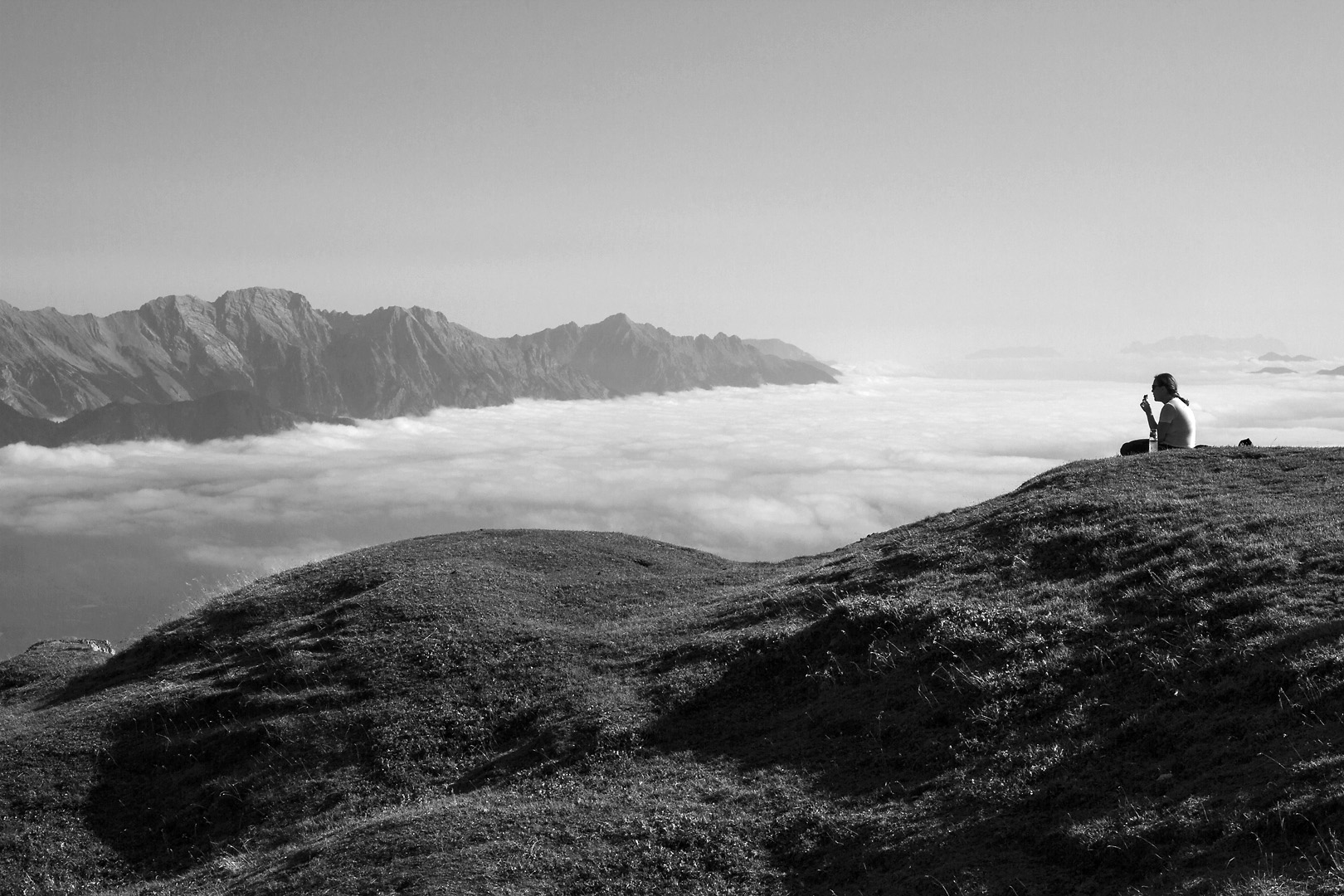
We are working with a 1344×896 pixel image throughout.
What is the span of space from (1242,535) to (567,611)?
1907 cm

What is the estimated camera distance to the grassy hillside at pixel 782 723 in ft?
42.0

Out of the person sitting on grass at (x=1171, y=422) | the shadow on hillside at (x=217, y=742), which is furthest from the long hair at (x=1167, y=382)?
the shadow on hillside at (x=217, y=742)

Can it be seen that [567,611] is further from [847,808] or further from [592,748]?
[847,808]

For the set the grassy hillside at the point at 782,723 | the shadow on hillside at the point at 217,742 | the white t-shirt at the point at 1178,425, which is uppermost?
the white t-shirt at the point at 1178,425

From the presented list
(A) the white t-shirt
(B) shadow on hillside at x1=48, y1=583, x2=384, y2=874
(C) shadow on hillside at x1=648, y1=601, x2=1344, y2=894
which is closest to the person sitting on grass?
(A) the white t-shirt

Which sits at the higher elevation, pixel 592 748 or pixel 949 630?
pixel 949 630

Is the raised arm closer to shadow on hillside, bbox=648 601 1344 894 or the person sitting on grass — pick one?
the person sitting on grass

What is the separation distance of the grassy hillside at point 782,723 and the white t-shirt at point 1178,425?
176 centimetres

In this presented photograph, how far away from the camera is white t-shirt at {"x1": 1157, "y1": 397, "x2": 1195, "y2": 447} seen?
32.9m

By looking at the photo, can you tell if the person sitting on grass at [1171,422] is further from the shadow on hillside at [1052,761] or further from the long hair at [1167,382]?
the shadow on hillside at [1052,761]

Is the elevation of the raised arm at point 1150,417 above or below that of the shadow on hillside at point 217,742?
above

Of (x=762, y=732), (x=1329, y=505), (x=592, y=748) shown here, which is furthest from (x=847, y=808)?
(x=1329, y=505)

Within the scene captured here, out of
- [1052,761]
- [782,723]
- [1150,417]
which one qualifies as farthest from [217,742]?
[1150,417]

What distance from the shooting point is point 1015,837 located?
1265cm
